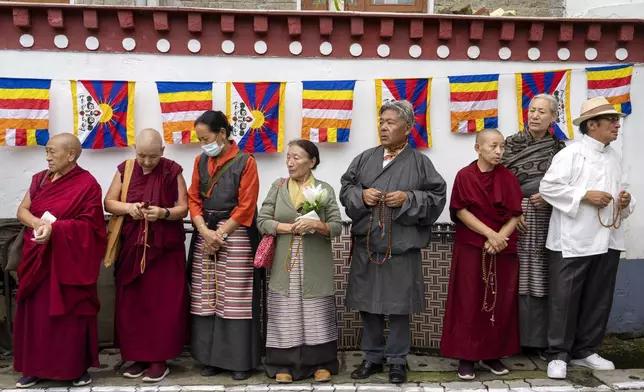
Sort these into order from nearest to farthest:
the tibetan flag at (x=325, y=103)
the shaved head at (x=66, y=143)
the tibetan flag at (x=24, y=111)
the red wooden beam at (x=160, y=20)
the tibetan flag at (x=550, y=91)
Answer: the shaved head at (x=66, y=143), the tibetan flag at (x=24, y=111), the red wooden beam at (x=160, y=20), the tibetan flag at (x=325, y=103), the tibetan flag at (x=550, y=91)

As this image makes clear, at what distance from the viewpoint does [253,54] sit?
5.57 m

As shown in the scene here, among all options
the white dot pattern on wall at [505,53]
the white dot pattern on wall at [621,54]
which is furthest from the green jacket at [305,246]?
the white dot pattern on wall at [621,54]

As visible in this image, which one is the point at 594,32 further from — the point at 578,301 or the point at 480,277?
the point at 480,277

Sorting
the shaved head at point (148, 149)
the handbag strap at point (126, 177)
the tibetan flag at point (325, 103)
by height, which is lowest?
the handbag strap at point (126, 177)


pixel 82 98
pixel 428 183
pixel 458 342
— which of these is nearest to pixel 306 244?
pixel 428 183

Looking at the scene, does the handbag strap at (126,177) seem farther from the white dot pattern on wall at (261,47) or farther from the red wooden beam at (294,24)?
the red wooden beam at (294,24)

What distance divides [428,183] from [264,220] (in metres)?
1.07

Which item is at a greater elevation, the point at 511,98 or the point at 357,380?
the point at 511,98

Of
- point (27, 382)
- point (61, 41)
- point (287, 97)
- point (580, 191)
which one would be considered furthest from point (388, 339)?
point (61, 41)

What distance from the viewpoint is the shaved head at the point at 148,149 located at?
4.36 meters

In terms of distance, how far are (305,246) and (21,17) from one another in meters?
2.96

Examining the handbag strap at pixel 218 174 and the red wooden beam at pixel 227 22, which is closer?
the handbag strap at pixel 218 174

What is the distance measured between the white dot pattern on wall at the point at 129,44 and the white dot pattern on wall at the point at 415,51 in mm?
2238

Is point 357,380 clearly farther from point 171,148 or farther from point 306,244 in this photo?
point 171,148
